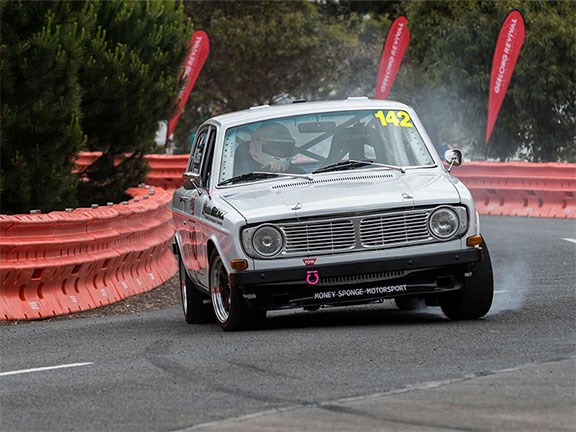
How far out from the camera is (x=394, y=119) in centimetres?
1220

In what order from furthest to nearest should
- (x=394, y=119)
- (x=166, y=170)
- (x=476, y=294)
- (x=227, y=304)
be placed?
(x=166, y=170) < (x=394, y=119) < (x=227, y=304) < (x=476, y=294)

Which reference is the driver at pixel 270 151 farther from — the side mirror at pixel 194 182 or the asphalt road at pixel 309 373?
the asphalt road at pixel 309 373

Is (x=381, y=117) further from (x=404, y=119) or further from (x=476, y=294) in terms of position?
(x=476, y=294)

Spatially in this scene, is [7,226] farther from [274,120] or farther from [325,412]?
[325,412]

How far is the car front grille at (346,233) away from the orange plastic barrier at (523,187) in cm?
1645

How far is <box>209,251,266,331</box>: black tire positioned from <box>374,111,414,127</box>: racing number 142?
1.86 meters

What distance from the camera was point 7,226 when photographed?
1421 centimetres

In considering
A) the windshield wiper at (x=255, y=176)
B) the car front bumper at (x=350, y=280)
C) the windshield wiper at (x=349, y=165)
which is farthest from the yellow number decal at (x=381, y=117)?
the car front bumper at (x=350, y=280)

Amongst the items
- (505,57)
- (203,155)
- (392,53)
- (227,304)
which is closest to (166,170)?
(392,53)

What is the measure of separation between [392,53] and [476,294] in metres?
29.3

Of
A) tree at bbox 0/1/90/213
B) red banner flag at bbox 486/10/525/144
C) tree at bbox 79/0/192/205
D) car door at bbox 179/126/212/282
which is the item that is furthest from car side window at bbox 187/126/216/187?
red banner flag at bbox 486/10/525/144

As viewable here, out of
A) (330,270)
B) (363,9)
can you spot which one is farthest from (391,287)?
(363,9)

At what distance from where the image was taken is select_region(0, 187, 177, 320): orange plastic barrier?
1423cm

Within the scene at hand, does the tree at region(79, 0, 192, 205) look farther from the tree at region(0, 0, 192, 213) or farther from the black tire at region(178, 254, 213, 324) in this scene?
the black tire at region(178, 254, 213, 324)
